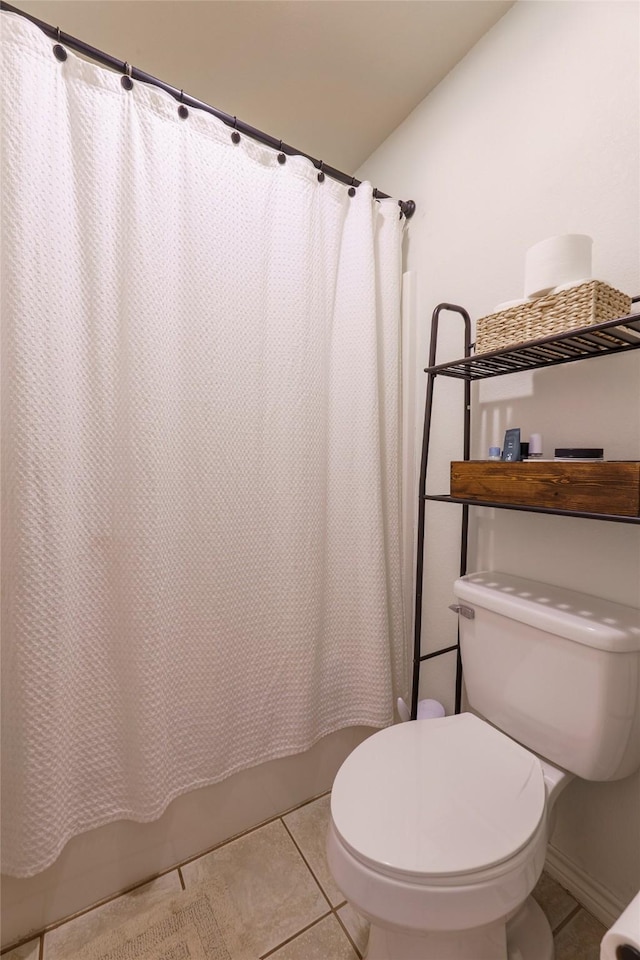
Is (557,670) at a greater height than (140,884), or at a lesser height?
greater

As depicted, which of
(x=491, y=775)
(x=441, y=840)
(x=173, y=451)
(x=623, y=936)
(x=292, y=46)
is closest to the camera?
(x=623, y=936)

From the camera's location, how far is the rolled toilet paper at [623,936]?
42 centimetres

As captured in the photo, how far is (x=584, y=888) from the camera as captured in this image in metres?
1.00

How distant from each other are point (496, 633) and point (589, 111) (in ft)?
4.13

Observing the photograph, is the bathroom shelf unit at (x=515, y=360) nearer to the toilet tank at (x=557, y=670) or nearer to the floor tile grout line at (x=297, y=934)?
the toilet tank at (x=557, y=670)

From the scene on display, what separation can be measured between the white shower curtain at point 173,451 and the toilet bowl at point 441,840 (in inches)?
18.0

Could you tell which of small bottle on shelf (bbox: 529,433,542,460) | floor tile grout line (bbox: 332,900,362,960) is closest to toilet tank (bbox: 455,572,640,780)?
small bottle on shelf (bbox: 529,433,542,460)

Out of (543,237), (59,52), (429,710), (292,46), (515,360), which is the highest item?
(292,46)

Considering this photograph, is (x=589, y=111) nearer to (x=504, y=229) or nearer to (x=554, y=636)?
(x=504, y=229)

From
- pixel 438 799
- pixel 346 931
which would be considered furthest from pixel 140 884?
pixel 438 799

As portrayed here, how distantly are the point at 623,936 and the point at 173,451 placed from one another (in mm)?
1094

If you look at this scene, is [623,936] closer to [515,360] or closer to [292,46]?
[515,360]

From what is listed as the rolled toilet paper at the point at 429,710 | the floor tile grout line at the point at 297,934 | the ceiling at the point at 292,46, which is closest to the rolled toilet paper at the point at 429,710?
the rolled toilet paper at the point at 429,710

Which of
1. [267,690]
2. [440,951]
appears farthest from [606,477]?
[267,690]
